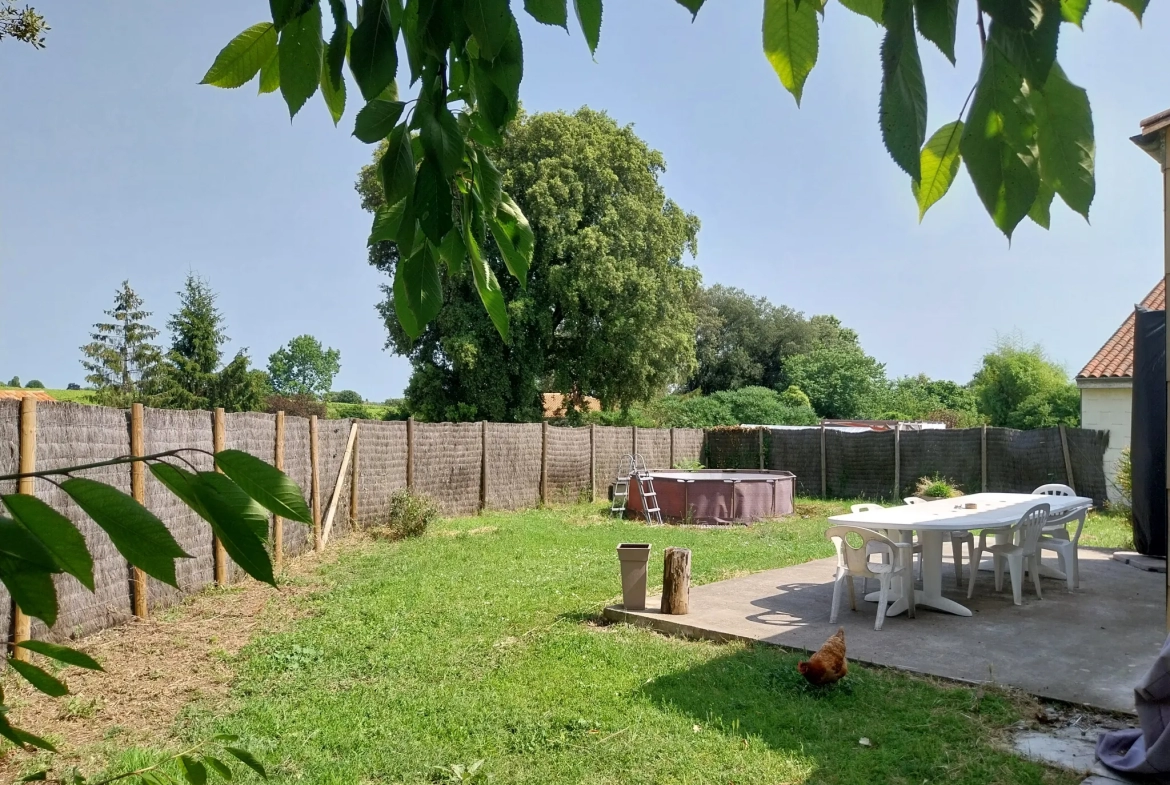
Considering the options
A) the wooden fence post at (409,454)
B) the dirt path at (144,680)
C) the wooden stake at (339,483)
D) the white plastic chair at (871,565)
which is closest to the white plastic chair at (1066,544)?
the white plastic chair at (871,565)

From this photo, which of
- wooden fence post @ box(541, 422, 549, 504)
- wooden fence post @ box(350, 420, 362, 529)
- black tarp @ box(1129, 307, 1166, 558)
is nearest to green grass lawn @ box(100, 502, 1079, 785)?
wooden fence post @ box(350, 420, 362, 529)

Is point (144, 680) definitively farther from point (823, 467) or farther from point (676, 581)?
point (823, 467)

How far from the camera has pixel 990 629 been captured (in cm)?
568

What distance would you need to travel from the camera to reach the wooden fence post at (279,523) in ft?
25.5

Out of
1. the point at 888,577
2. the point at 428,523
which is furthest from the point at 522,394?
the point at 888,577

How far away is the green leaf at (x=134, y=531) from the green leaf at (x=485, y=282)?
633mm

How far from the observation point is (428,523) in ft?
36.0

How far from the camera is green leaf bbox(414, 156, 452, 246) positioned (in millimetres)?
887

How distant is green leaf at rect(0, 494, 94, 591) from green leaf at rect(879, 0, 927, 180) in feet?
2.23

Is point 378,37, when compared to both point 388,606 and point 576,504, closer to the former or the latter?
point 388,606

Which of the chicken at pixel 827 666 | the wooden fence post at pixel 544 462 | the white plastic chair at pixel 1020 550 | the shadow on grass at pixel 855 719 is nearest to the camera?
the shadow on grass at pixel 855 719

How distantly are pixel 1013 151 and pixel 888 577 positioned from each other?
571 cm

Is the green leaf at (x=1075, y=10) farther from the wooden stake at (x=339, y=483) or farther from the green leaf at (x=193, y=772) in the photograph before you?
the wooden stake at (x=339, y=483)

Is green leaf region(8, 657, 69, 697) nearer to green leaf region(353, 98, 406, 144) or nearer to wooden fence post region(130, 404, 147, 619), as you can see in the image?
green leaf region(353, 98, 406, 144)
